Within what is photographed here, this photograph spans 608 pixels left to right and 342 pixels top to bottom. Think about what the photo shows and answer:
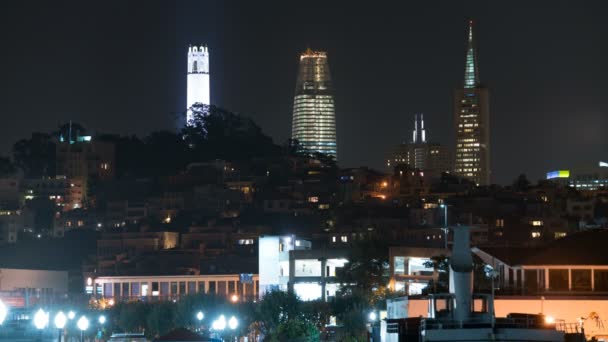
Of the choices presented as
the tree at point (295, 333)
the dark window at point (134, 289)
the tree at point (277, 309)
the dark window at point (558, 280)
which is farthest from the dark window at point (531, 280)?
the dark window at point (134, 289)

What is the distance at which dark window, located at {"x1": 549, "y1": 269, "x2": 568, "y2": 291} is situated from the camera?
44.8 meters

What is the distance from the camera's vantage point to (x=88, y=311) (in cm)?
8419

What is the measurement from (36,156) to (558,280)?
143 metres

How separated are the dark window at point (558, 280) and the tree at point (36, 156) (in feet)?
461

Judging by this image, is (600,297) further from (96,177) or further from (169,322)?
(96,177)

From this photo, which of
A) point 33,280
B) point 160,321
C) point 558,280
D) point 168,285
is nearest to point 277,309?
point 160,321

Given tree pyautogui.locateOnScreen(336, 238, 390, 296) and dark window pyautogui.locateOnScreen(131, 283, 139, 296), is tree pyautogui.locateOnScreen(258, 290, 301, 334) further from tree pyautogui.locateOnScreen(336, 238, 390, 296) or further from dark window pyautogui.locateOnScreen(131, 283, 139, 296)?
dark window pyautogui.locateOnScreen(131, 283, 139, 296)

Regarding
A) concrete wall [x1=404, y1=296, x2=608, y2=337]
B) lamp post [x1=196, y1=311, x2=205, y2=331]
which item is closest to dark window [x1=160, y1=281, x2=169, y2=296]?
lamp post [x1=196, y1=311, x2=205, y2=331]

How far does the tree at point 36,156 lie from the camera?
18150cm

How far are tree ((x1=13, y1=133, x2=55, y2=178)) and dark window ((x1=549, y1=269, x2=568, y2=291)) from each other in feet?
461

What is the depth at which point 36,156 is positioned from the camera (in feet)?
598

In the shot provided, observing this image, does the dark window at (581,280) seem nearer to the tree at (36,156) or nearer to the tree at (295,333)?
the tree at (295,333)

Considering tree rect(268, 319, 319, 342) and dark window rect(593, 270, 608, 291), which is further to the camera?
tree rect(268, 319, 319, 342)

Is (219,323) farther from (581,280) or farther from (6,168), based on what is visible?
(6,168)
